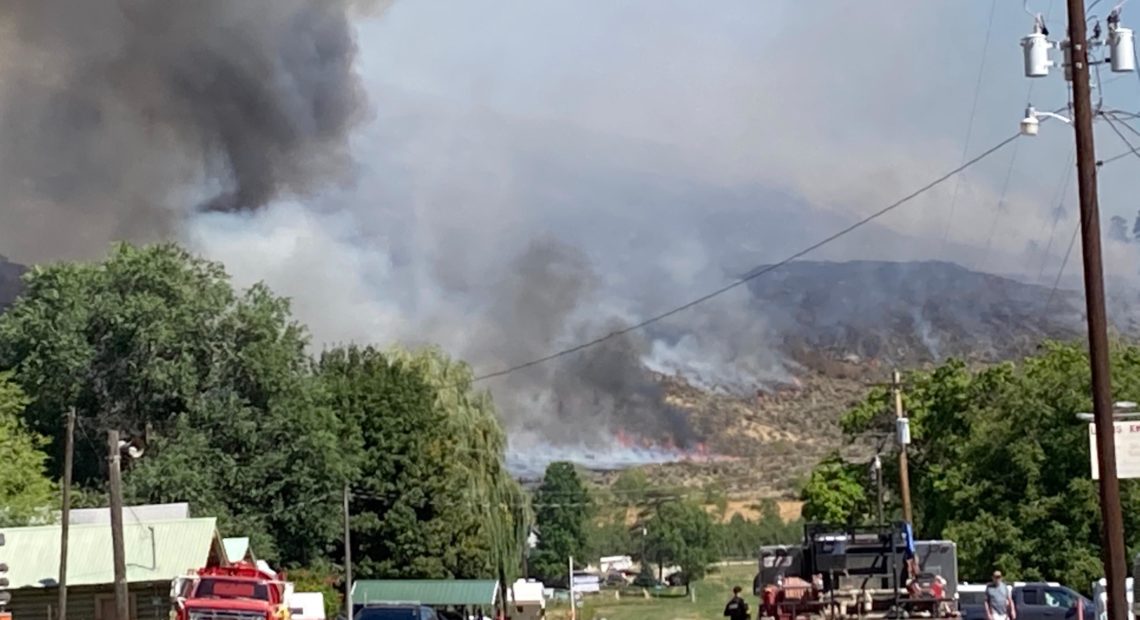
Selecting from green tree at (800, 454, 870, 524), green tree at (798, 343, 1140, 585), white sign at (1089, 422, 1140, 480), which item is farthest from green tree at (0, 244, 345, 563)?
white sign at (1089, 422, 1140, 480)

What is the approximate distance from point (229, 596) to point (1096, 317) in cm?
1773

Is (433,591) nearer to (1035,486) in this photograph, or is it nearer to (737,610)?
(1035,486)

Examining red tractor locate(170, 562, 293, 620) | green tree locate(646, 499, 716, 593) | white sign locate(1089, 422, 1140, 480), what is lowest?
red tractor locate(170, 562, 293, 620)

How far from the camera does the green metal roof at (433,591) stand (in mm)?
76938

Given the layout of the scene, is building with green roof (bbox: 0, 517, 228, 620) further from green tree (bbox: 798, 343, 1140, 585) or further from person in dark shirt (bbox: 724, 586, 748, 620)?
green tree (bbox: 798, 343, 1140, 585)

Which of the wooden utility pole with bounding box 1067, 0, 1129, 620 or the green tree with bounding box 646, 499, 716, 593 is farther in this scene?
the green tree with bounding box 646, 499, 716, 593

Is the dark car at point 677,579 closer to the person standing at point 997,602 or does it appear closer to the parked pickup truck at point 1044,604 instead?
the parked pickup truck at point 1044,604

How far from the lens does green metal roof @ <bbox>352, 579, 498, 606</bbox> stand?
76.9 meters

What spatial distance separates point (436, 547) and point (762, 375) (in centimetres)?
5633

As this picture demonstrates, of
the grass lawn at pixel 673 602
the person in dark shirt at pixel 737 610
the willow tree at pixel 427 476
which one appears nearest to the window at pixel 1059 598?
the person in dark shirt at pixel 737 610

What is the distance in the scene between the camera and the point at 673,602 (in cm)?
9319

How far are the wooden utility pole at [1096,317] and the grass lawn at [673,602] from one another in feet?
163

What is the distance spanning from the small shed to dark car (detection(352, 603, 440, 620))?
37.3 metres

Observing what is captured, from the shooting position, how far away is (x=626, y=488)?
11369 cm
